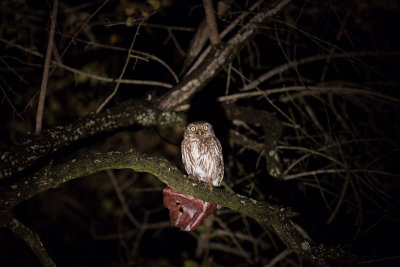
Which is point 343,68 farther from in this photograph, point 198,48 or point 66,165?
point 66,165

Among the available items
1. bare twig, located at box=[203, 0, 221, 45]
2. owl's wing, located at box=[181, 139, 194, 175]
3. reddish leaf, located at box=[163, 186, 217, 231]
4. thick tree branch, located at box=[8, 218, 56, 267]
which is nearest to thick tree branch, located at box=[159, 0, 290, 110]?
bare twig, located at box=[203, 0, 221, 45]

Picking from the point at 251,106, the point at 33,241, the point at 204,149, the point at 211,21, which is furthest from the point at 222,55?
the point at 33,241

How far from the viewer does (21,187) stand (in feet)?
6.79

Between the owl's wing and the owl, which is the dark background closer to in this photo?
the owl's wing

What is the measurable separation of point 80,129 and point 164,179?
123 centimetres

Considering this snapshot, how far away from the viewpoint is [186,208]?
2.46 m

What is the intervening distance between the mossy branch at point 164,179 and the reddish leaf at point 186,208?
238mm

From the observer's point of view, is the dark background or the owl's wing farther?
the dark background

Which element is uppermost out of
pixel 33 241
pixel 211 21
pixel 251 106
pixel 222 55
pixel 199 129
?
pixel 211 21

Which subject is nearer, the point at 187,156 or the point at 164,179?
the point at 164,179

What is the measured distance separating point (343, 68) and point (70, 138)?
586 cm

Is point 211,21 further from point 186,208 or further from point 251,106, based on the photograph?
point 186,208

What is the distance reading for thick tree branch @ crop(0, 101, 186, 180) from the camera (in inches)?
92.6

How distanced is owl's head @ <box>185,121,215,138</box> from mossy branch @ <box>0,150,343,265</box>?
3.65ft
